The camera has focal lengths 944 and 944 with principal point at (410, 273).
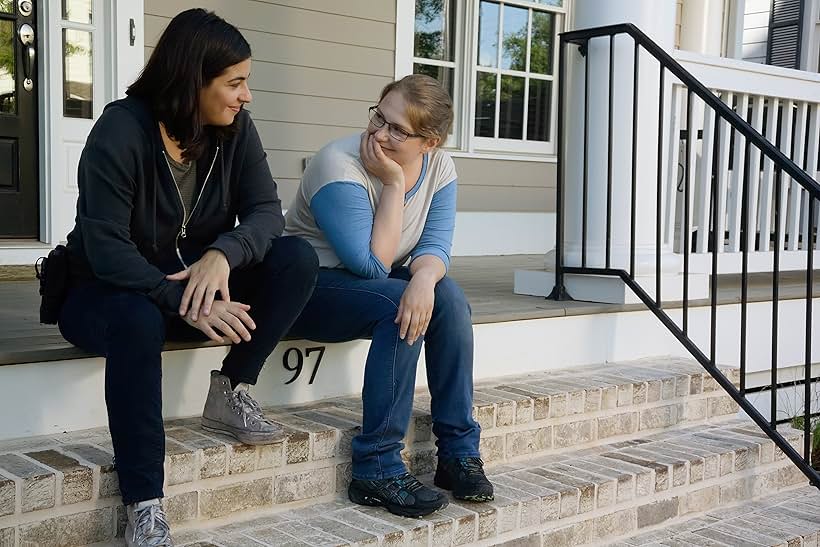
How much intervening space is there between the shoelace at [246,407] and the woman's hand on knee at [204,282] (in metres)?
0.25

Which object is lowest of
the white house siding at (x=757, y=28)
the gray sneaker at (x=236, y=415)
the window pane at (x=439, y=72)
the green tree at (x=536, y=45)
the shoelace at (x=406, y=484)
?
the shoelace at (x=406, y=484)

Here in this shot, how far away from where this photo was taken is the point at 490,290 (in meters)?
3.84

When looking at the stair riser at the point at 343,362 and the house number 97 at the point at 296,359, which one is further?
the house number 97 at the point at 296,359

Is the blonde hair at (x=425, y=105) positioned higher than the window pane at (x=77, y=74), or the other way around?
the window pane at (x=77, y=74)

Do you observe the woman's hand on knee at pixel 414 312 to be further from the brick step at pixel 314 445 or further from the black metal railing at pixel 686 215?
the black metal railing at pixel 686 215

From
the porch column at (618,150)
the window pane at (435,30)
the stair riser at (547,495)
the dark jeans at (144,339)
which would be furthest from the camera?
the window pane at (435,30)

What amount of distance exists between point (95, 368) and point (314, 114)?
298 centimetres

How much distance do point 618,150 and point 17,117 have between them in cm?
254

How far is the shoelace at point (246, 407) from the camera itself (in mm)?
2213

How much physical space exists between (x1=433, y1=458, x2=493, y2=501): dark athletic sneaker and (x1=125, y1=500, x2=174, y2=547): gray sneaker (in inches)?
28.9

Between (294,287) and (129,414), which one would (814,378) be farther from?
(129,414)

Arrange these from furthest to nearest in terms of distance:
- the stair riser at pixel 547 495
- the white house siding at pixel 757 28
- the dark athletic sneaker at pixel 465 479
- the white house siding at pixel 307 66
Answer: the white house siding at pixel 757 28 < the white house siding at pixel 307 66 < the dark athletic sneaker at pixel 465 479 < the stair riser at pixel 547 495

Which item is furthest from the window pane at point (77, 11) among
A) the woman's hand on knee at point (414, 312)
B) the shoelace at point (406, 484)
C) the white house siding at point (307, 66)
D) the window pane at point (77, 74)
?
the shoelace at point (406, 484)

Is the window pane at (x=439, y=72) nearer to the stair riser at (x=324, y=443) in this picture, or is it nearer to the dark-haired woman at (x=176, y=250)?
the stair riser at (x=324, y=443)
